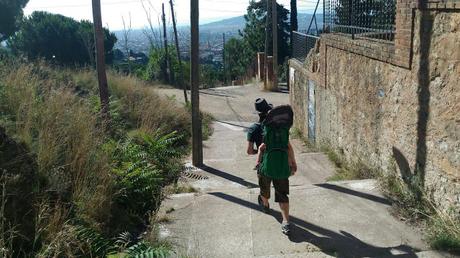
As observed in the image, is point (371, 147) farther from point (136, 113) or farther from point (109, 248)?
point (136, 113)

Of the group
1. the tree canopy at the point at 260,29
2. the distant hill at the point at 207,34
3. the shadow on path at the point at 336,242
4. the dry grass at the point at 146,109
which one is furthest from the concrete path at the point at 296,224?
the tree canopy at the point at 260,29

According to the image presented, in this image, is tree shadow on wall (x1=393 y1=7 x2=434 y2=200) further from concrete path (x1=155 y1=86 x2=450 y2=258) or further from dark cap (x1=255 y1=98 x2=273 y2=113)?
dark cap (x1=255 y1=98 x2=273 y2=113)

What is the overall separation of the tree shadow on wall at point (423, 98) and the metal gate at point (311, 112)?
18.4 ft

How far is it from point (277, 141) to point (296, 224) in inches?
38.6

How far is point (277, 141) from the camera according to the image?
5.14 metres

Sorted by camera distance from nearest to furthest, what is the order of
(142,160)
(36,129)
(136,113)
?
(36,129) < (142,160) < (136,113)

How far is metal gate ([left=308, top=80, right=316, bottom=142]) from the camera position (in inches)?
438

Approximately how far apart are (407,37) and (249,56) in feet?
107

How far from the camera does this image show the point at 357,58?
25.2ft

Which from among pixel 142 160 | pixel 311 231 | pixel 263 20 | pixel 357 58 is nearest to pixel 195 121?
pixel 142 160

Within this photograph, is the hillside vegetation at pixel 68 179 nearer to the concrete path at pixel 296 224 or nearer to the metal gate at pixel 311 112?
the concrete path at pixel 296 224

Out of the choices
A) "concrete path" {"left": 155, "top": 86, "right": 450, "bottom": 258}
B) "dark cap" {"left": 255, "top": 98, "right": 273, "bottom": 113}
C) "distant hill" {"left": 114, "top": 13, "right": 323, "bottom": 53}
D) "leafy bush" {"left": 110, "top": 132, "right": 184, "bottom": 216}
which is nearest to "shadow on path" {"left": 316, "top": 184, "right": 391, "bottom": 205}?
"concrete path" {"left": 155, "top": 86, "right": 450, "bottom": 258}

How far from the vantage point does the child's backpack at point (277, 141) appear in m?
5.04

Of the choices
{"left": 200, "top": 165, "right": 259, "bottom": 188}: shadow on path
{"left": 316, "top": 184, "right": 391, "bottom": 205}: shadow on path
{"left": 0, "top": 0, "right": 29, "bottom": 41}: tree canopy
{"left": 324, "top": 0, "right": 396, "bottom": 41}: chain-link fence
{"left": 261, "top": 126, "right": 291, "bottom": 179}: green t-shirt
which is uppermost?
{"left": 0, "top": 0, "right": 29, "bottom": 41}: tree canopy
